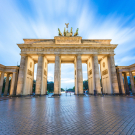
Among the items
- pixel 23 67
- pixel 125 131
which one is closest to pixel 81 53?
pixel 23 67

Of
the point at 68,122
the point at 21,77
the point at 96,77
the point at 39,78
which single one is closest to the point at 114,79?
the point at 96,77

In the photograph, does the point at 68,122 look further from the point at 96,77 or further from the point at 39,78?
the point at 96,77

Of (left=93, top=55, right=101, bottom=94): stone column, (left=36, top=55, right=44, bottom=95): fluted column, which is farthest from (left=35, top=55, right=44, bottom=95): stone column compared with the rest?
(left=93, top=55, right=101, bottom=94): stone column

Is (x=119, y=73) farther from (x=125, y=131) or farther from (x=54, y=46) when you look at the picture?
(x=125, y=131)

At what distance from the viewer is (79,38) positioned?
115ft

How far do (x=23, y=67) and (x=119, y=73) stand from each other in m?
34.6

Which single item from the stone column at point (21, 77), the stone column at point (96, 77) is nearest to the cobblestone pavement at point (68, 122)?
the stone column at point (96, 77)

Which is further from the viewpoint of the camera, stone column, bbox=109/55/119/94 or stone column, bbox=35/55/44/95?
stone column, bbox=109/55/119/94

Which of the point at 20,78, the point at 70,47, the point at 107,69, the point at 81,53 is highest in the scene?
the point at 70,47

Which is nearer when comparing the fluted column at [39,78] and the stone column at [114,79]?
the fluted column at [39,78]

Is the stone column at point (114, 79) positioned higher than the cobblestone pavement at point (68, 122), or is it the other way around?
the stone column at point (114, 79)

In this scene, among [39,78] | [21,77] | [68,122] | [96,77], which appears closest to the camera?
[68,122]

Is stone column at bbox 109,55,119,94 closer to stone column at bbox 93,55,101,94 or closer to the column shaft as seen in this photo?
stone column at bbox 93,55,101,94

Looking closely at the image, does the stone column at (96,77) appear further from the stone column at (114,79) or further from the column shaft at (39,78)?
the column shaft at (39,78)
